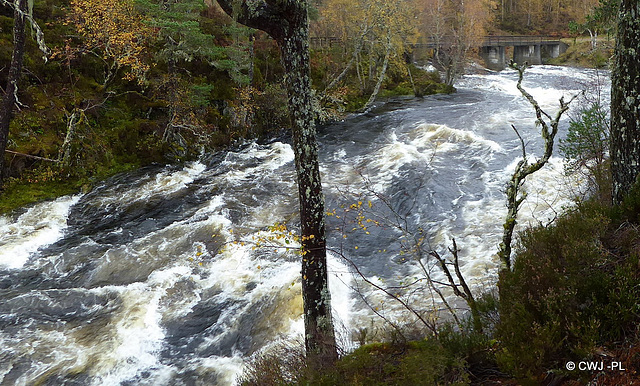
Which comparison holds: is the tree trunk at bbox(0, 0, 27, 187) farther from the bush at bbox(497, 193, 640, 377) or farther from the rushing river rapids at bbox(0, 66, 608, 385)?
the bush at bbox(497, 193, 640, 377)

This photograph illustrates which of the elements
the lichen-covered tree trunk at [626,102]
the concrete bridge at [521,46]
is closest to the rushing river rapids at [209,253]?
the lichen-covered tree trunk at [626,102]

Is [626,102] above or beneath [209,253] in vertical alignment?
above

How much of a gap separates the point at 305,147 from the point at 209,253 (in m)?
5.82

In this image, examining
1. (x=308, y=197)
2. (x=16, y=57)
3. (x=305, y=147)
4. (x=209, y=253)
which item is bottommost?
(x=209, y=253)

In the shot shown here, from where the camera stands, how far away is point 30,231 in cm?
1018

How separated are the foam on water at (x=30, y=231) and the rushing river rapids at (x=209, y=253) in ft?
0.14

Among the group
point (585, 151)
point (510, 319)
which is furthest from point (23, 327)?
point (585, 151)

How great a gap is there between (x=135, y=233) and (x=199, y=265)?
263 cm

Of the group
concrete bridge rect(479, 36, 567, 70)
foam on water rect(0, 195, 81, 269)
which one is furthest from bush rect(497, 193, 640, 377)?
concrete bridge rect(479, 36, 567, 70)

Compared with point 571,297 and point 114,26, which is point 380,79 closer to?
point 114,26

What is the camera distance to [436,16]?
29094 millimetres

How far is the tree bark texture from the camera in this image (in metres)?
3.99

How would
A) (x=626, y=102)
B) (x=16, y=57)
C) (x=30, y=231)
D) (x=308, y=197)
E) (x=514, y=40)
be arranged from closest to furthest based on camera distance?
1. (x=626, y=102)
2. (x=308, y=197)
3. (x=16, y=57)
4. (x=30, y=231)
5. (x=514, y=40)

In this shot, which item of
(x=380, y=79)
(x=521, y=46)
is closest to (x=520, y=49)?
(x=521, y=46)
